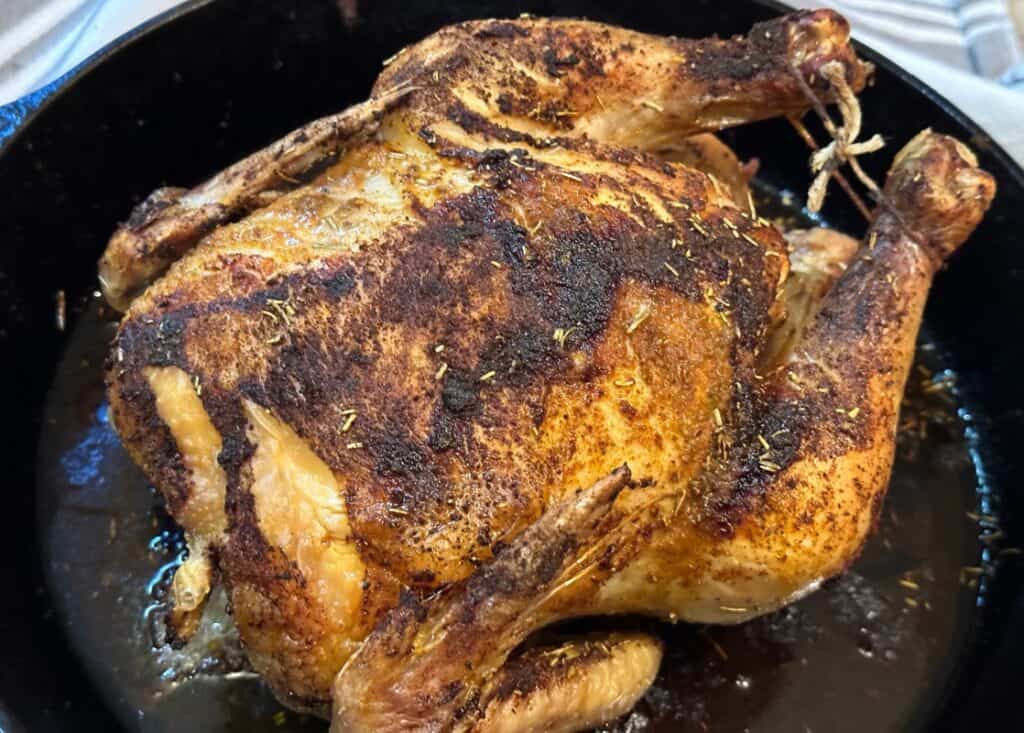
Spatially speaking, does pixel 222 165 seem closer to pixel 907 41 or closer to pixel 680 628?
pixel 680 628

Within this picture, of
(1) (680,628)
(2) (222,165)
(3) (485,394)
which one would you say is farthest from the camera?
(2) (222,165)

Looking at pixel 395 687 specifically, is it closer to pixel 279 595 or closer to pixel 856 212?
pixel 279 595

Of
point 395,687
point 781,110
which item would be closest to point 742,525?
point 395,687

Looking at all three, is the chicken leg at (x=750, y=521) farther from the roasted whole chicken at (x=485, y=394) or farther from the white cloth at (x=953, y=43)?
the white cloth at (x=953, y=43)

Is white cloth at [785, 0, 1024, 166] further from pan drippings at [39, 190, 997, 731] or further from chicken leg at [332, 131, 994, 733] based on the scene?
pan drippings at [39, 190, 997, 731]

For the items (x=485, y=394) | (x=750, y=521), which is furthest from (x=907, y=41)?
(x=485, y=394)

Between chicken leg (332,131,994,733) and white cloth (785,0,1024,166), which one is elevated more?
chicken leg (332,131,994,733)

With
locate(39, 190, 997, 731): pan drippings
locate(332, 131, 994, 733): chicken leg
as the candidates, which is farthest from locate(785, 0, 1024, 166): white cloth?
locate(39, 190, 997, 731): pan drippings
